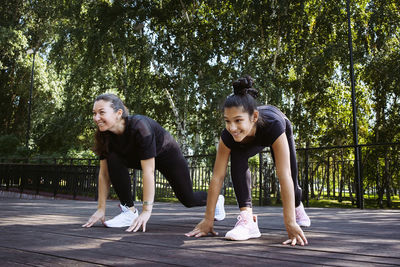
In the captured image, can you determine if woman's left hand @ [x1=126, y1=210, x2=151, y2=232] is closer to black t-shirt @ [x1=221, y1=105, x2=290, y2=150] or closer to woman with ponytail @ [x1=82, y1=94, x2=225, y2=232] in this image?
woman with ponytail @ [x1=82, y1=94, x2=225, y2=232]

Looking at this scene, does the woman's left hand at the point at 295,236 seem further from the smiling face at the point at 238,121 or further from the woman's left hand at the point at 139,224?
the woman's left hand at the point at 139,224

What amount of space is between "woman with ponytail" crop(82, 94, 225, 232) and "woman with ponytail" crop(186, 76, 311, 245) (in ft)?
1.77

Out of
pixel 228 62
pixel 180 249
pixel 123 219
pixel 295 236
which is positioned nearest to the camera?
pixel 180 249

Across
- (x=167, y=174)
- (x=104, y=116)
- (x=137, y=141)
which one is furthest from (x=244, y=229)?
(x=104, y=116)

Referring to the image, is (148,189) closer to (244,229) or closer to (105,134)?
(105,134)

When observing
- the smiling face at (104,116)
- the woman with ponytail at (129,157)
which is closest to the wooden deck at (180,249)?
the woman with ponytail at (129,157)

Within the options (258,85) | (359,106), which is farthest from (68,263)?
(359,106)

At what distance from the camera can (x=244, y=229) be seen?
237 centimetres

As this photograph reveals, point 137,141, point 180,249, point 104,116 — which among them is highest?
point 104,116

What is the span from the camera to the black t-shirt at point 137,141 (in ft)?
9.11

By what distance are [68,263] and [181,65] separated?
457 inches

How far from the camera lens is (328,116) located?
15.3m

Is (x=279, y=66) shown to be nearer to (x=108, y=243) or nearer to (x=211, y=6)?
(x=211, y=6)

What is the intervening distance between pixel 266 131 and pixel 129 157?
126cm
